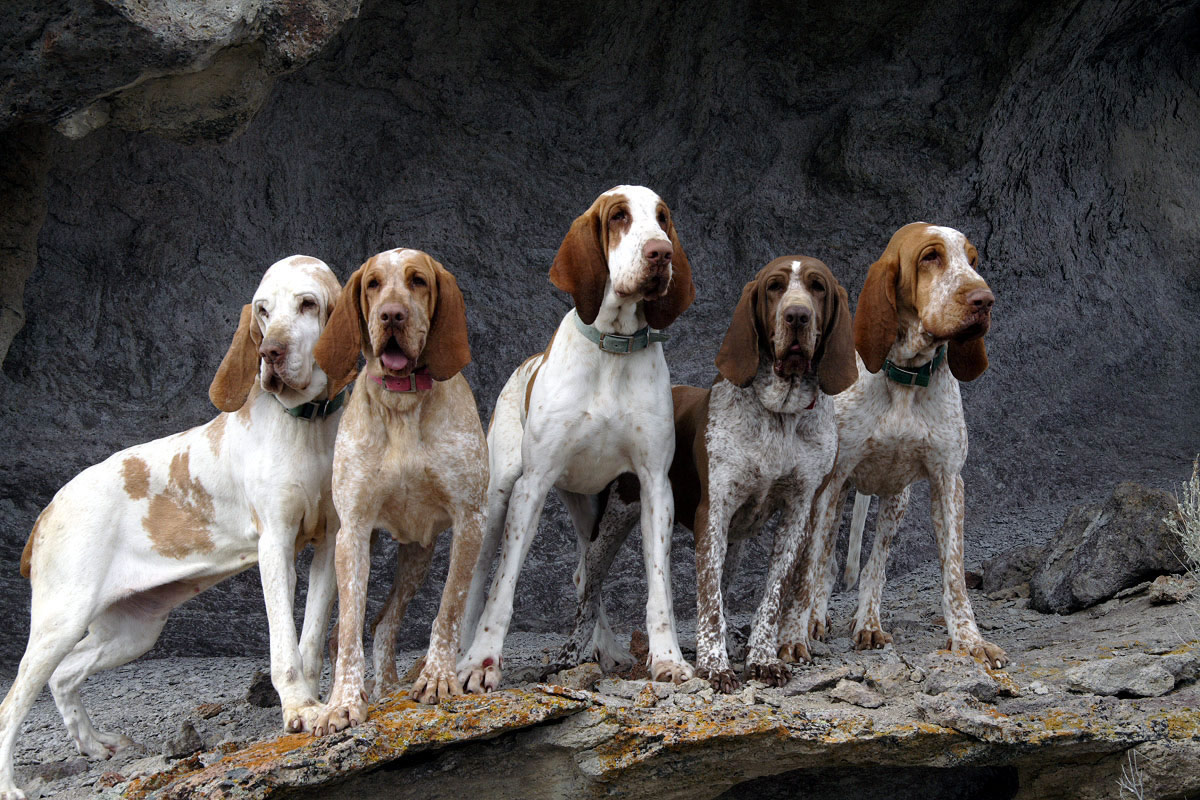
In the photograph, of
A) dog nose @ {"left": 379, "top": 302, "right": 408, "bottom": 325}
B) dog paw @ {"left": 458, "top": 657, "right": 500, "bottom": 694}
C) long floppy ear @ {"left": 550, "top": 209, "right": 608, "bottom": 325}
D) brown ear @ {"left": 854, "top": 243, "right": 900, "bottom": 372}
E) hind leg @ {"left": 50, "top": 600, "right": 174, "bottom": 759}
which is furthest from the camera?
brown ear @ {"left": 854, "top": 243, "right": 900, "bottom": 372}

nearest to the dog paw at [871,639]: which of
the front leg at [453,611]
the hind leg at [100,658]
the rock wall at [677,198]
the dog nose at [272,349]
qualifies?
the front leg at [453,611]

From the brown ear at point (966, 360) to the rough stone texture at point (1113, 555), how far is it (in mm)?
1678

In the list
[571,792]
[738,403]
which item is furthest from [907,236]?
[571,792]

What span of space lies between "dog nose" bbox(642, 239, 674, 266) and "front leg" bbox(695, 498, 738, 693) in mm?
1078

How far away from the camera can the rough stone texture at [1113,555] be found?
22.3 feet

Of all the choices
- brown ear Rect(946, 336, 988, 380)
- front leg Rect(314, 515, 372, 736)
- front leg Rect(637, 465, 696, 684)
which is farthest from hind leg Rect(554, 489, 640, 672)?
brown ear Rect(946, 336, 988, 380)

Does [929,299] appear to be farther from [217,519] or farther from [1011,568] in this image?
[217,519]

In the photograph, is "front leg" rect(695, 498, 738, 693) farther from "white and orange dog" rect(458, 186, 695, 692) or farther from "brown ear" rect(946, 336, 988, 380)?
"brown ear" rect(946, 336, 988, 380)

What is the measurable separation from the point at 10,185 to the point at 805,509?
189 inches

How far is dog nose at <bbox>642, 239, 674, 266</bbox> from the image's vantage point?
500 cm

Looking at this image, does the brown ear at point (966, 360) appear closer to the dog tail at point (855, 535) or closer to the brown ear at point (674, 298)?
the dog tail at point (855, 535)

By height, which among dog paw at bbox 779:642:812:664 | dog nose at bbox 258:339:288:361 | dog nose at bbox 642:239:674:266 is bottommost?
dog paw at bbox 779:642:812:664

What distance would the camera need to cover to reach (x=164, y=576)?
5.36 m

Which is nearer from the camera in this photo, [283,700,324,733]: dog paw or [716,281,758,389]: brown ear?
[283,700,324,733]: dog paw
